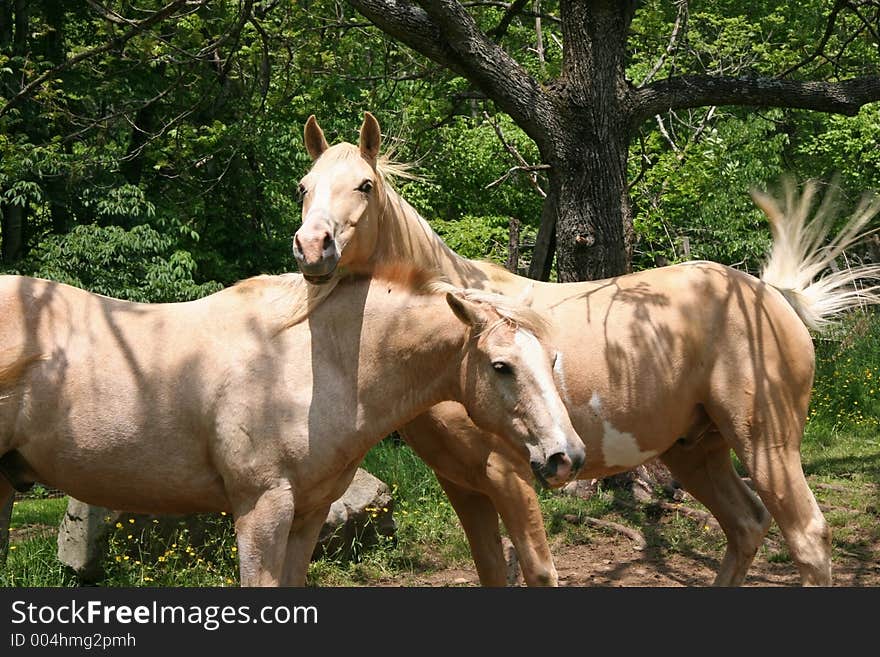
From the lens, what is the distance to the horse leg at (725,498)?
5.70 meters

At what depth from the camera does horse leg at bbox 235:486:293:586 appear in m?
3.78

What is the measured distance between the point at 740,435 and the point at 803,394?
47 centimetres

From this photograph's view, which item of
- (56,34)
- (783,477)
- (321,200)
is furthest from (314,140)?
(56,34)

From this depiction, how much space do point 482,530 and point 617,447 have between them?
843 mm

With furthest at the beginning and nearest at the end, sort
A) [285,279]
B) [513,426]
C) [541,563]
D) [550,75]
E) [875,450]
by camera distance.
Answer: [550,75] → [875,450] → [541,563] → [285,279] → [513,426]

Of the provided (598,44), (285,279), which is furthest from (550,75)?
(285,279)

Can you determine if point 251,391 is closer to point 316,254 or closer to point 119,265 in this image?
point 316,254

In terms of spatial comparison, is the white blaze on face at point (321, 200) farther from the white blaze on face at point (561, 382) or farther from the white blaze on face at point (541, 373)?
the white blaze on face at point (561, 382)

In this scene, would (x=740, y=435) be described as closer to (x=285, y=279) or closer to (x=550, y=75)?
(x=285, y=279)

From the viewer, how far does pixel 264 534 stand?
3.78m

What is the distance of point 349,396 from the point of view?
155 inches

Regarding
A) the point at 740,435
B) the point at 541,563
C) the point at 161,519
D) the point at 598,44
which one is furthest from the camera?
the point at 598,44

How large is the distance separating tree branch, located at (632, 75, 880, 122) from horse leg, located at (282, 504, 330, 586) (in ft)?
15.3

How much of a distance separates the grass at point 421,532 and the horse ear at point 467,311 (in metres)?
3.28
